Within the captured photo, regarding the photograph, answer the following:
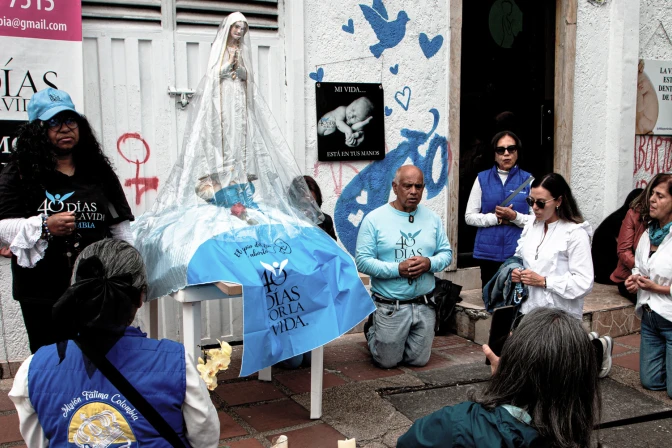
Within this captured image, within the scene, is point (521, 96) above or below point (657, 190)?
above

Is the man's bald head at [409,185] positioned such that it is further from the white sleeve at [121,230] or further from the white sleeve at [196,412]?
the white sleeve at [196,412]

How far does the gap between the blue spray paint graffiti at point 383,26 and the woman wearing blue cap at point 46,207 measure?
301 centimetres

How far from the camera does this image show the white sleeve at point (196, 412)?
1.97m

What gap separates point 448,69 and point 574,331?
454 centimetres

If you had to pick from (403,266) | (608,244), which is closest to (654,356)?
(403,266)

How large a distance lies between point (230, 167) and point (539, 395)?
8.29 feet

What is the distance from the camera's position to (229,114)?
4.02m

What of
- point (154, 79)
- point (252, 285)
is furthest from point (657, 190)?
point (154, 79)

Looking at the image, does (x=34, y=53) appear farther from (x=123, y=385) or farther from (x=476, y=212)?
(x=476, y=212)

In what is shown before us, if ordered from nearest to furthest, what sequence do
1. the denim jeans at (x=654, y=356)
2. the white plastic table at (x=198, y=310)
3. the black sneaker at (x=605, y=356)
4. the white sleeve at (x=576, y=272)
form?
the white plastic table at (x=198, y=310) → the white sleeve at (x=576, y=272) → the denim jeans at (x=654, y=356) → the black sneaker at (x=605, y=356)

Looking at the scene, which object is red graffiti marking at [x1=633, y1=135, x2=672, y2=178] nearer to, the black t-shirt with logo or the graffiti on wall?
the graffiti on wall

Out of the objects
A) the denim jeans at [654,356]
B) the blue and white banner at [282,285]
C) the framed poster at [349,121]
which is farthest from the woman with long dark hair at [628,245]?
the blue and white banner at [282,285]

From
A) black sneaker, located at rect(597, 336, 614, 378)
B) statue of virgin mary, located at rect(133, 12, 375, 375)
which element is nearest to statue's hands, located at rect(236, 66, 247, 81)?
statue of virgin mary, located at rect(133, 12, 375, 375)

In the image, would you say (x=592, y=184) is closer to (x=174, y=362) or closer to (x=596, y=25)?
(x=596, y=25)
